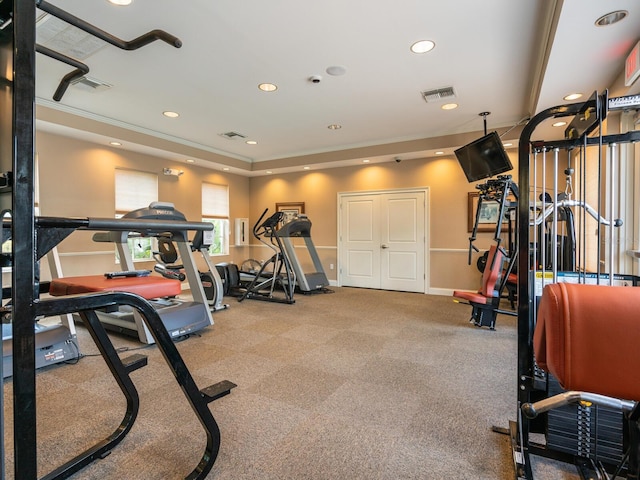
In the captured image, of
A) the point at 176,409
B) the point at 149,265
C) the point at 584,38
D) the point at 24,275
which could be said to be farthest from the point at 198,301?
the point at 584,38

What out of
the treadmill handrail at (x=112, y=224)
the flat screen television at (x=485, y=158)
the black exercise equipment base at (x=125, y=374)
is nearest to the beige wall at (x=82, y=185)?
the black exercise equipment base at (x=125, y=374)

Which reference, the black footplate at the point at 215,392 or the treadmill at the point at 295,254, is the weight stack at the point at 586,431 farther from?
the treadmill at the point at 295,254

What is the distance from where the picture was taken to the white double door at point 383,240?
6.61 metres

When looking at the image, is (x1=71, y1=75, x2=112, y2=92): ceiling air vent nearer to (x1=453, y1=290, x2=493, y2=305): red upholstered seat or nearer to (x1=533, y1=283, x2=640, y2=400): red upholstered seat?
(x1=533, y1=283, x2=640, y2=400): red upholstered seat

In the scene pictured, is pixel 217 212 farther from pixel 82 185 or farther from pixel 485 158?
pixel 485 158

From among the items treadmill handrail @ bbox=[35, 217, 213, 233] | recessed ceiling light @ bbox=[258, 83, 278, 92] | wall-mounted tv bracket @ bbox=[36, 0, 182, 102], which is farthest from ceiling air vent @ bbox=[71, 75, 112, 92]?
treadmill handrail @ bbox=[35, 217, 213, 233]

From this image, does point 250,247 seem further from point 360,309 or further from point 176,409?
point 176,409

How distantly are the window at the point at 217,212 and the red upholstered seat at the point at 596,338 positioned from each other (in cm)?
708

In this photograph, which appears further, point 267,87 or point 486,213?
point 486,213

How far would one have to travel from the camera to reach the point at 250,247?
850cm

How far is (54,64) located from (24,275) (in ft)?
12.9

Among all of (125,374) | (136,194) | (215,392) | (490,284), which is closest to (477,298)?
(490,284)

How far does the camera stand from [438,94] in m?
4.20

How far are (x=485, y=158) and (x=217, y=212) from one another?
5.59m
